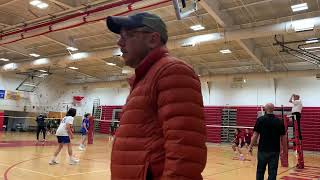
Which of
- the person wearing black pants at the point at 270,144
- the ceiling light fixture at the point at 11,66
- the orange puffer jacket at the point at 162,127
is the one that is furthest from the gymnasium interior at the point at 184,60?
the person wearing black pants at the point at 270,144

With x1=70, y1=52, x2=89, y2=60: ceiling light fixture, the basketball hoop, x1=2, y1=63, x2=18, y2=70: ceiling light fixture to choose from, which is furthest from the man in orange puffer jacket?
the basketball hoop

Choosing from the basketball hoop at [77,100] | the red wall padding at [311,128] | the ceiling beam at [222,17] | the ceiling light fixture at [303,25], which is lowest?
the red wall padding at [311,128]

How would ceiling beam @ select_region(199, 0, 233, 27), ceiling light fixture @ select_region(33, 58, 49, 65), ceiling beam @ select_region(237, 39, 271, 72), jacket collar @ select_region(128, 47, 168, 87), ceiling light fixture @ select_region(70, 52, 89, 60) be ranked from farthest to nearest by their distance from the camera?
ceiling light fixture @ select_region(33, 58, 49, 65) < ceiling light fixture @ select_region(70, 52, 89, 60) < ceiling beam @ select_region(237, 39, 271, 72) < ceiling beam @ select_region(199, 0, 233, 27) < jacket collar @ select_region(128, 47, 168, 87)

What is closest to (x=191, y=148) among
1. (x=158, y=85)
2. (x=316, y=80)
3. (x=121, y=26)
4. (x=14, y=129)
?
(x=158, y=85)

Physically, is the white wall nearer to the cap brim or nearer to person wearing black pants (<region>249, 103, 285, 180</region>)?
person wearing black pants (<region>249, 103, 285, 180</region>)

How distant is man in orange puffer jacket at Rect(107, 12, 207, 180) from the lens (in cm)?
143

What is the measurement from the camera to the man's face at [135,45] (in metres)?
1.73

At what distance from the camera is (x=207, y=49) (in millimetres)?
19828

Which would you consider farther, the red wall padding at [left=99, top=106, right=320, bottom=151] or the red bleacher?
the red bleacher

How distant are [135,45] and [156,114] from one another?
0.41m

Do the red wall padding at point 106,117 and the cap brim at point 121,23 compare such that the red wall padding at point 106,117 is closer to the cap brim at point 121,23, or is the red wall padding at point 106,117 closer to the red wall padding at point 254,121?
the red wall padding at point 254,121

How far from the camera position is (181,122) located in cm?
145

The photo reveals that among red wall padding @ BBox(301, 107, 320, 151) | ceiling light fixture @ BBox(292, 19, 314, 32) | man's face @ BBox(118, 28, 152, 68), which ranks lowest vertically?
red wall padding @ BBox(301, 107, 320, 151)

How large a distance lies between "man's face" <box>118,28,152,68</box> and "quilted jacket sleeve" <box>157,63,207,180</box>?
258mm
